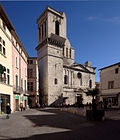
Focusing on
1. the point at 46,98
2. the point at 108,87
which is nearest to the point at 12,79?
the point at 46,98

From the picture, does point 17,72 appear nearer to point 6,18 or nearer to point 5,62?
point 5,62

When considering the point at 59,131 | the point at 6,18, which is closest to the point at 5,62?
the point at 6,18

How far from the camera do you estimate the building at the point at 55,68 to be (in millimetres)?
35594

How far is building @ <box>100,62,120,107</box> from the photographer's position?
2644 cm

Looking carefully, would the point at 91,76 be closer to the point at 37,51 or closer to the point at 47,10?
the point at 37,51

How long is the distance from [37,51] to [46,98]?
1675 cm

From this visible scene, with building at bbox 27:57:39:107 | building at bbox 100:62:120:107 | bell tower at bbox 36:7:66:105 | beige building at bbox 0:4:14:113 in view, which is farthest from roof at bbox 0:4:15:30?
building at bbox 100:62:120:107

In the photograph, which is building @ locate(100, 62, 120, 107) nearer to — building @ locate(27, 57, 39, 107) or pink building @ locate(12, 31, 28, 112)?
building @ locate(27, 57, 39, 107)

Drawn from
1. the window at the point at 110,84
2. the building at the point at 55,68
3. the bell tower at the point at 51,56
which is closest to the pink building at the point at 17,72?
the bell tower at the point at 51,56

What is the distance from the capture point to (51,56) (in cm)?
3678

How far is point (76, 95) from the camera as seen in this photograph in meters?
41.2

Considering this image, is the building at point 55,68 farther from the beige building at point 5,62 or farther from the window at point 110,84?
the beige building at point 5,62

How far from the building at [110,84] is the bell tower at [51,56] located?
1273 centimetres

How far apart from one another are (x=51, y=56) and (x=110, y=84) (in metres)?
18.0
